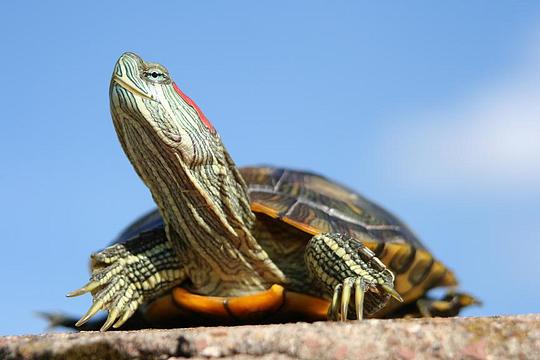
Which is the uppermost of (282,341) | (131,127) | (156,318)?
(131,127)

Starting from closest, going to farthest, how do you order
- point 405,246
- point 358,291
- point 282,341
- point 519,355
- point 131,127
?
point 519,355 → point 282,341 → point 358,291 → point 131,127 → point 405,246

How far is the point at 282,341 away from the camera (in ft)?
6.44

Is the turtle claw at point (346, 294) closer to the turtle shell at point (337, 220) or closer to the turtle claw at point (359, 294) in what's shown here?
the turtle claw at point (359, 294)

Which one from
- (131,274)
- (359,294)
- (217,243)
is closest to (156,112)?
(217,243)

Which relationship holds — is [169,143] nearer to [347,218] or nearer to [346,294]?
[346,294]

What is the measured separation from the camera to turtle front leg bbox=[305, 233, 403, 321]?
3.11 metres

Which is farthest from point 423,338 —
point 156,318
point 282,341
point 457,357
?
point 156,318

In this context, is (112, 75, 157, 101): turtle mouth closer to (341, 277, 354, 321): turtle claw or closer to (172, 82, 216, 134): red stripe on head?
(172, 82, 216, 134): red stripe on head

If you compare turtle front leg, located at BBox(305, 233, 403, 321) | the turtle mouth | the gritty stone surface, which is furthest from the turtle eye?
the gritty stone surface

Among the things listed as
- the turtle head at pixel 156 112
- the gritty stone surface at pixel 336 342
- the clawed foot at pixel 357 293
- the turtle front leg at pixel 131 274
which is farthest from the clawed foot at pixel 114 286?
the gritty stone surface at pixel 336 342

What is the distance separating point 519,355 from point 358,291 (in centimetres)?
128

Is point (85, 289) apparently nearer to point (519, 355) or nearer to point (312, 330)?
point (312, 330)

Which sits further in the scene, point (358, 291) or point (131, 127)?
point (131, 127)

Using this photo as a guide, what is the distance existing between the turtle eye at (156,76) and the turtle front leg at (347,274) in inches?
46.0
